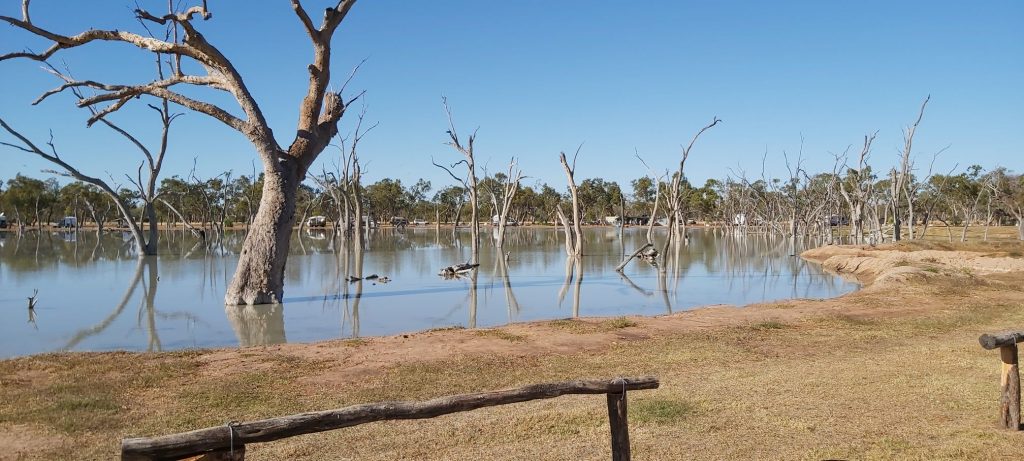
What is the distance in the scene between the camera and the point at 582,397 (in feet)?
23.9

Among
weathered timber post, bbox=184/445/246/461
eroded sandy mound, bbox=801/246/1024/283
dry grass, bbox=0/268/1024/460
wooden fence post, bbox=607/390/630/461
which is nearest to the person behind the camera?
weathered timber post, bbox=184/445/246/461

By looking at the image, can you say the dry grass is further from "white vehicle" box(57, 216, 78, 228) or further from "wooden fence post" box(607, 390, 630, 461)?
"white vehicle" box(57, 216, 78, 228)

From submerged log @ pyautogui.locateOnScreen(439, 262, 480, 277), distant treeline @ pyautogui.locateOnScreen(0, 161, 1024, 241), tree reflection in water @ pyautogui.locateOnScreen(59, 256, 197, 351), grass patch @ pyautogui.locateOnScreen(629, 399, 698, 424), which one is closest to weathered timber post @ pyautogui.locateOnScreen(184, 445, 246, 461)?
grass patch @ pyautogui.locateOnScreen(629, 399, 698, 424)

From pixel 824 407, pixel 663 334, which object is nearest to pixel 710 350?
pixel 663 334

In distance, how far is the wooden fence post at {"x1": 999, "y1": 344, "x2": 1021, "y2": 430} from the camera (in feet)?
18.1

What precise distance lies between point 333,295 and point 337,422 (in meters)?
15.2

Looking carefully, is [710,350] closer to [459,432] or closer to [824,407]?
[824,407]

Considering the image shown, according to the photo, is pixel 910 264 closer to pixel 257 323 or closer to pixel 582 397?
pixel 582 397

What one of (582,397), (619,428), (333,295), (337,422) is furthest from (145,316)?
(619,428)

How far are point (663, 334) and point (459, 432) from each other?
6.11m

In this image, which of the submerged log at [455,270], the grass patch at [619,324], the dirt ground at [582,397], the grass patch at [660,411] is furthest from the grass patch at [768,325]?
the submerged log at [455,270]

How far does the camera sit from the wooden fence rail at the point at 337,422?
3.18 m

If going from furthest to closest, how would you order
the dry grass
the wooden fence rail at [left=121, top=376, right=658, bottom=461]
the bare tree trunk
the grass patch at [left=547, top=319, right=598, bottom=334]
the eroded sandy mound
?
the eroded sandy mound < the bare tree trunk < the grass patch at [left=547, top=319, right=598, bottom=334] < the dry grass < the wooden fence rail at [left=121, top=376, right=658, bottom=461]

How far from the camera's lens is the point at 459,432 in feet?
19.4
